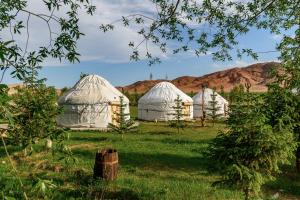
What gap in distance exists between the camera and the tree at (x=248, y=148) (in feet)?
31.4

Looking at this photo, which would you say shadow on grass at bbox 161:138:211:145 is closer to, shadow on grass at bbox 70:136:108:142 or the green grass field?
the green grass field

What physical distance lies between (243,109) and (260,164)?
1269 millimetres

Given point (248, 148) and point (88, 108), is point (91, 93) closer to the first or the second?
point (88, 108)

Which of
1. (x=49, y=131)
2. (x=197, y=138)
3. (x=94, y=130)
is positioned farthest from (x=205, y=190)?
(x=94, y=130)

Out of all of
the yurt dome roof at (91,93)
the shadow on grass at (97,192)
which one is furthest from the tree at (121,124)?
the shadow on grass at (97,192)

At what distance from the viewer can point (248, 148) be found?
382 inches

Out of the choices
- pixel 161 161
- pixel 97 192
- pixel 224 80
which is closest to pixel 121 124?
pixel 161 161

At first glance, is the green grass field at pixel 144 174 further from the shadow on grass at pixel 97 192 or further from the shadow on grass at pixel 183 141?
the shadow on grass at pixel 183 141

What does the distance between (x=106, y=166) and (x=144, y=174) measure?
2.28 metres

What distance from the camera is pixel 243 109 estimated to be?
32.7 ft

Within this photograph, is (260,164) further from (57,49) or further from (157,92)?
(157,92)

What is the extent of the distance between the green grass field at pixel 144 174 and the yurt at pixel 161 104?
583 inches

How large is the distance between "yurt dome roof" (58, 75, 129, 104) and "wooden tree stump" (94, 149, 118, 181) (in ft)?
58.1

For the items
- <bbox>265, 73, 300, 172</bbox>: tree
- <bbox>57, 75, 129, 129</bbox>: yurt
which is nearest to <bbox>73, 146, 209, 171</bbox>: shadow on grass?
<bbox>265, 73, 300, 172</bbox>: tree
